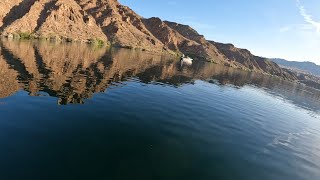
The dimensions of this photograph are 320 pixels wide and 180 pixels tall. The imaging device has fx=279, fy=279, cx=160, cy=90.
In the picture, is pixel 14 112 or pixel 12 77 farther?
pixel 12 77

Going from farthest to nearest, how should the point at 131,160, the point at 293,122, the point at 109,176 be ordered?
1. the point at 293,122
2. the point at 131,160
3. the point at 109,176

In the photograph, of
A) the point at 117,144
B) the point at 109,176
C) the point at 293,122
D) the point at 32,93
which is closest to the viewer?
the point at 109,176

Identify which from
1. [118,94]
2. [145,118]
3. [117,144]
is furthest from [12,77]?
[117,144]

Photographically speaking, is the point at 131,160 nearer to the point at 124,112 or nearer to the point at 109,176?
the point at 109,176

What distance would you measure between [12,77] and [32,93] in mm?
10694

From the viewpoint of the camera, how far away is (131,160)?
72.8 ft

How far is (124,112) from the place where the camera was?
1390 inches

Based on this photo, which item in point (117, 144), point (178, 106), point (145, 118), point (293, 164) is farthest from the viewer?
point (178, 106)

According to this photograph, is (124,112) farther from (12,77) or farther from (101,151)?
(12,77)

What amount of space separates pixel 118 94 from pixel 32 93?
13094 mm

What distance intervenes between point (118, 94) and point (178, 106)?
393 inches

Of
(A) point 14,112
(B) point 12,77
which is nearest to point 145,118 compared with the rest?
(A) point 14,112

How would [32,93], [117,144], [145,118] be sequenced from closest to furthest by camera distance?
[117,144], [145,118], [32,93]

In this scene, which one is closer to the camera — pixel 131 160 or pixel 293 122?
pixel 131 160
